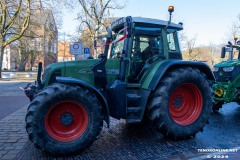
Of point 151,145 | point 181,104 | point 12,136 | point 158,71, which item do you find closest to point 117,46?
point 158,71

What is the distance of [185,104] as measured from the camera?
483cm

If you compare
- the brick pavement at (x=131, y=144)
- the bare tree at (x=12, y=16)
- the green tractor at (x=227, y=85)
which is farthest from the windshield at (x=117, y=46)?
the bare tree at (x=12, y=16)

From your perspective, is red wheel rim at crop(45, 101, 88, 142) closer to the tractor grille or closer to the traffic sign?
the tractor grille

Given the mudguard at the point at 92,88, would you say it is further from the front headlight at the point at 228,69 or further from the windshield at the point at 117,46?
the front headlight at the point at 228,69

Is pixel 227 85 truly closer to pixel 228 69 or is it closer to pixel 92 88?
pixel 228 69

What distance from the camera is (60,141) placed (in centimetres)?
368

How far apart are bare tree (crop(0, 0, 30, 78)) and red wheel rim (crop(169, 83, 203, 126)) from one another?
1766 centimetres

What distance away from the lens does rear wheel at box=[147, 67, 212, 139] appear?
166 inches

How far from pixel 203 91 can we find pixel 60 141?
9.81ft

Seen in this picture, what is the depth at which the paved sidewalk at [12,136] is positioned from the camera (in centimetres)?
387

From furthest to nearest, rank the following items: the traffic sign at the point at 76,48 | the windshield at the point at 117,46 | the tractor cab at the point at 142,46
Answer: the traffic sign at the point at 76,48 < the windshield at the point at 117,46 < the tractor cab at the point at 142,46

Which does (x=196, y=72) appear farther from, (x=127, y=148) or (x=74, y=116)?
(x=74, y=116)

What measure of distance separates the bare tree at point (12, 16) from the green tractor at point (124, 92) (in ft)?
54.1

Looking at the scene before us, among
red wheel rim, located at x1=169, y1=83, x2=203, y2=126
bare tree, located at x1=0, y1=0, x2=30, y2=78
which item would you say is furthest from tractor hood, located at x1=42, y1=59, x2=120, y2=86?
bare tree, located at x1=0, y1=0, x2=30, y2=78
